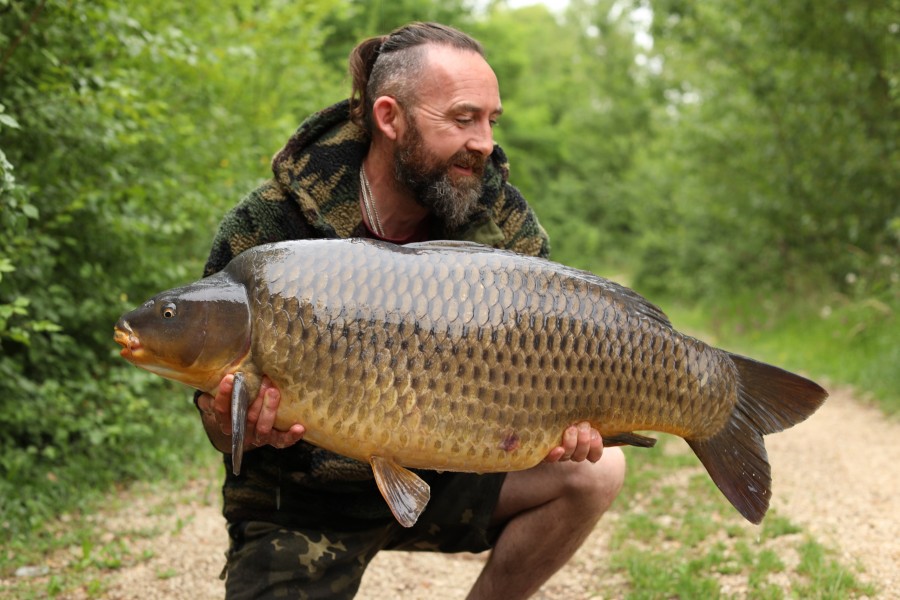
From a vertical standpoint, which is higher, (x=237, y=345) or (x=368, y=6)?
(x=237, y=345)

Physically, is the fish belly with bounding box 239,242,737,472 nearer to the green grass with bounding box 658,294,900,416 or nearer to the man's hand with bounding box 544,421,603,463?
the man's hand with bounding box 544,421,603,463

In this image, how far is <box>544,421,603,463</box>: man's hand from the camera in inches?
75.1

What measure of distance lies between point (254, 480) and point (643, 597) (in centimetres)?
126

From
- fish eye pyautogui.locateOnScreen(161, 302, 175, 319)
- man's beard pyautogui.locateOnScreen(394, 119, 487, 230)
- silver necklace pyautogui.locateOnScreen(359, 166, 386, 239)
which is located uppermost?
man's beard pyautogui.locateOnScreen(394, 119, 487, 230)

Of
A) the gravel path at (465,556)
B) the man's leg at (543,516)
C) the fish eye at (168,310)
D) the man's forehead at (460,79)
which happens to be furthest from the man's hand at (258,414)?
the gravel path at (465,556)

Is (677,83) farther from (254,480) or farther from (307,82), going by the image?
(254,480)

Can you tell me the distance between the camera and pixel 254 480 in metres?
2.23

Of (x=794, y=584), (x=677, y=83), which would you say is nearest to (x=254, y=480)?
(x=794, y=584)

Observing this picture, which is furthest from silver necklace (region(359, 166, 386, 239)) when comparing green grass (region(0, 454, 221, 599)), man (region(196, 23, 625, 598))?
green grass (region(0, 454, 221, 599))

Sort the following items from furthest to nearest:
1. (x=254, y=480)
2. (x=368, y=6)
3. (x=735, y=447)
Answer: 1. (x=368, y=6)
2. (x=254, y=480)
3. (x=735, y=447)

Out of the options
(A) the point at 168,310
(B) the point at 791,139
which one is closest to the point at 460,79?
(A) the point at 168,310

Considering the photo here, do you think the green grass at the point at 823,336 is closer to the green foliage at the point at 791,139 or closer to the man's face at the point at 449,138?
the green foliage at the point at 791,139

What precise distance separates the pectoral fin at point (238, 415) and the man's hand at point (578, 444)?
0.62 metres

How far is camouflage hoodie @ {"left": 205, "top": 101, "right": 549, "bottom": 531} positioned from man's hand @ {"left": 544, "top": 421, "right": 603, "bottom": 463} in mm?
455
